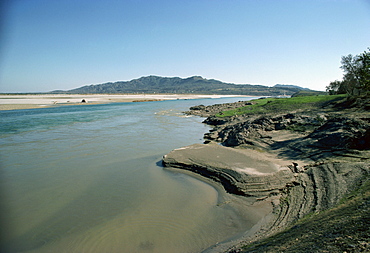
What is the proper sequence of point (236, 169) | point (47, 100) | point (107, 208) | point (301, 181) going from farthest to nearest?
1. point (47, 100)
2. point (236, 169)
3. point (301, 181)
4. point (107, 208)

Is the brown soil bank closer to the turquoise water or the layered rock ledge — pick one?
the layered rock ledge

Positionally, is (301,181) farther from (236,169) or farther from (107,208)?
(107,208)

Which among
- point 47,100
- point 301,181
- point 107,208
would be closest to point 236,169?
point 301,181

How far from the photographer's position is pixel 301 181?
7250 millimetres

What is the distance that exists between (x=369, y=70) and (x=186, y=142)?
11.3 meters

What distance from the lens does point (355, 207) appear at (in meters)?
4.29

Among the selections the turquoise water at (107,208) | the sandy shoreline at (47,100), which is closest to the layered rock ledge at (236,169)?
the turquoise water at (107,208)

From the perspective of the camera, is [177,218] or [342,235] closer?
[342,235]

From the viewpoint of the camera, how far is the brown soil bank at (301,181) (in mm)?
3578

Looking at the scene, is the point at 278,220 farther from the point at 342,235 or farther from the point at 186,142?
the point at 186,142

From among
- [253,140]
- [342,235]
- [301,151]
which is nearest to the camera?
[342,235]

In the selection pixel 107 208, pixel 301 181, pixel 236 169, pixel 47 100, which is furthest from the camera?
pixel 47 100

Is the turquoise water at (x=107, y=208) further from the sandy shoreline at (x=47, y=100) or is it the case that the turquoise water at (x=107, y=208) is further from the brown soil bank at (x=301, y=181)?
the sandy shoreline at (x=47, y=100)

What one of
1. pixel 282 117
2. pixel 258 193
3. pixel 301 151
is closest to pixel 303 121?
pixel 282 117
